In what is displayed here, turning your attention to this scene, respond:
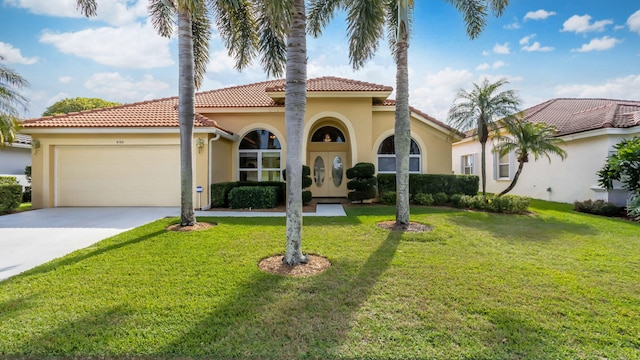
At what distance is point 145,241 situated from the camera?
7352mm

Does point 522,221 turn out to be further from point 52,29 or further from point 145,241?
point 52,29

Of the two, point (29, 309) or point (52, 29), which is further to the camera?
point (52, 29)

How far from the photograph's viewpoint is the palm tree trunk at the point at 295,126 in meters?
5.62

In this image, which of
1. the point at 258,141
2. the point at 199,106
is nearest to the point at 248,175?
the point at 258,141

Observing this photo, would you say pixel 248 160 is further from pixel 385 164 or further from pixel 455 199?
pixel 455 199

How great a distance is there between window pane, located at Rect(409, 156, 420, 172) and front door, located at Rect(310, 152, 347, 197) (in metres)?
3.74

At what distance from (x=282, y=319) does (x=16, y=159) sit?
25.0 m

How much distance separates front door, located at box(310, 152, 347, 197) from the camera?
55.2ft

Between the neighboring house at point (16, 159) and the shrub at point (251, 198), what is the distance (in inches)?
641

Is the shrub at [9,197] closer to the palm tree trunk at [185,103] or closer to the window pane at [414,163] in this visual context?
the palm tree trunk at [185,103]

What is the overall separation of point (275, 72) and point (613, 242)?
10863 millimetres

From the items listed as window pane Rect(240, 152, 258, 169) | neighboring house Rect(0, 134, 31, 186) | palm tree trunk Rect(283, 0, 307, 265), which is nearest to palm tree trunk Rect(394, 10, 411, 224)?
palm tree trunk Rect(283, 0, 307, 265)

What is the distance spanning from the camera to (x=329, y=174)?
663 inches

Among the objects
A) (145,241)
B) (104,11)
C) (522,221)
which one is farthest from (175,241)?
(522,221)
